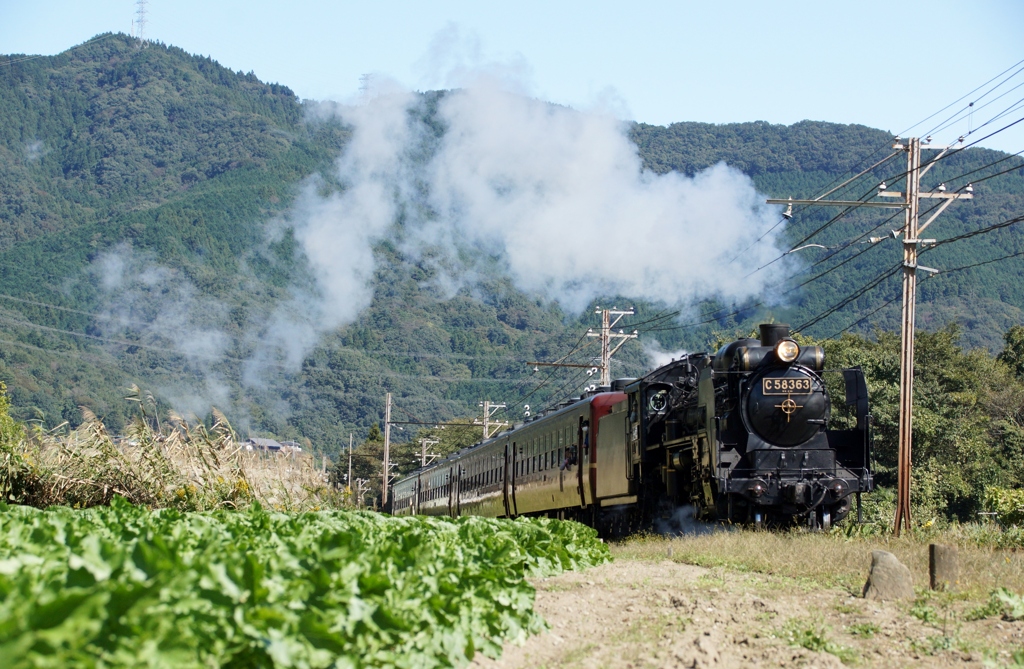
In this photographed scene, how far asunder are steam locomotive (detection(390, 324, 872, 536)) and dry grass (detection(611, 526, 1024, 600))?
3.94 ft

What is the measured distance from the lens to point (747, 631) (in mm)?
8828

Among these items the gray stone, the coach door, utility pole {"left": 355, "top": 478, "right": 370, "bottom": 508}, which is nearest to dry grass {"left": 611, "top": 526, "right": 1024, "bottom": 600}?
the gray stone

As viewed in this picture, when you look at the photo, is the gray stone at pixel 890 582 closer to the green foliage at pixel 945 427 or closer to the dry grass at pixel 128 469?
the dry grass at pixel 128 469

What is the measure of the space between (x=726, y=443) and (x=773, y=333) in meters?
1.97

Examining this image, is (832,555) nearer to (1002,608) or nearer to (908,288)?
(1002,608)

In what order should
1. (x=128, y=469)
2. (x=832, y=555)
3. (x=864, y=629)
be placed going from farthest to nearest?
(x=128, y=469), (x=832, y=555), (x=864, y=629)

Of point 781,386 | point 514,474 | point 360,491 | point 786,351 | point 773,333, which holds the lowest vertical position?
point 360,491

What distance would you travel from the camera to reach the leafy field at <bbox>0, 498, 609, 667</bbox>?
157 inches

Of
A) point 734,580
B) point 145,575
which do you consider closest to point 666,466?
point 734,580

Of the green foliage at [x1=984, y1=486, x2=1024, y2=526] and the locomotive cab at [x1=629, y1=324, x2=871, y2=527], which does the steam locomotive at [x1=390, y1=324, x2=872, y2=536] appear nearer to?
the locomotive cab at [x1=629, y1=324, x2=871, y2=527]

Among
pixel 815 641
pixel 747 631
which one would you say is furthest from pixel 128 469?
pixel 815 641

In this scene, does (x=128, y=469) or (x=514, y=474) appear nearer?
(x=128, y=469)

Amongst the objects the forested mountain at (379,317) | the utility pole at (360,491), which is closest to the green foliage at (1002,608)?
the utility pole at (360,491)

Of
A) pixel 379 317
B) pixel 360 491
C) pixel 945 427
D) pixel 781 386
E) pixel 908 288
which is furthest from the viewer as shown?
pixel 379 317
